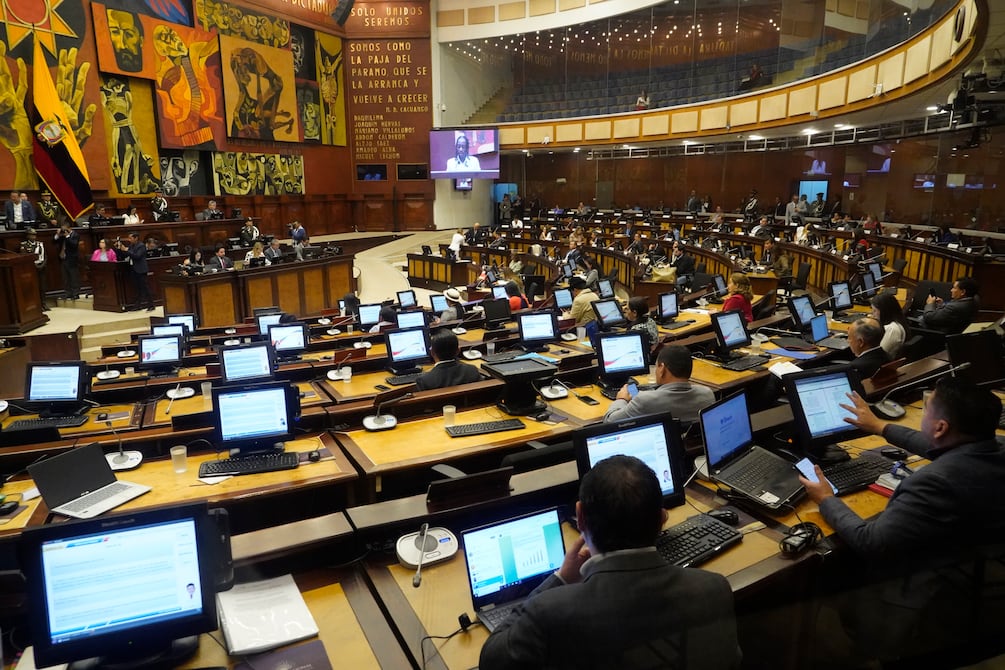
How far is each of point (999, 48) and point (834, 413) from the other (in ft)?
25.1

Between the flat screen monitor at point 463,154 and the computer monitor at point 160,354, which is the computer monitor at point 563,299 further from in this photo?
the flat screen monitor at point 463,154

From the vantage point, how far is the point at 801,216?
16.1m

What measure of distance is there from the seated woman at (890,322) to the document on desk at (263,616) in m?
5.20

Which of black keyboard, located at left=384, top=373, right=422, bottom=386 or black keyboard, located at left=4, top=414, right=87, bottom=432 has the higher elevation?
black keyboard, located at left=384, top=373, right=422, bottom=386

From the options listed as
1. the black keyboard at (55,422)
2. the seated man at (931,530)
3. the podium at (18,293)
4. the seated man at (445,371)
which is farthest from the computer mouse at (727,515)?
the podium at (18,293)

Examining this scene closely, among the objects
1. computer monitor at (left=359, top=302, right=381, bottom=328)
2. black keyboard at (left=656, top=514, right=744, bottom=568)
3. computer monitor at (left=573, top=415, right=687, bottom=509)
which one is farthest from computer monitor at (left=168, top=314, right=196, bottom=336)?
black keyboard at (left=656, top=514, right=744, bottom=568)

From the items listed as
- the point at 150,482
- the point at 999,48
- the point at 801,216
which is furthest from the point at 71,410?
the point at 801,216

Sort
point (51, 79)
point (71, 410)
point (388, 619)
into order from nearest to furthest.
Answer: point (388, 619) → point (71, 410) → point (51, 79)

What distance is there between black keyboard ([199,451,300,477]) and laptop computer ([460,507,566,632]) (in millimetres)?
1769

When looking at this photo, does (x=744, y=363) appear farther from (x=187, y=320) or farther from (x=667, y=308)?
(x=187, y=320)

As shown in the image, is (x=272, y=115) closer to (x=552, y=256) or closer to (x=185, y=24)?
(x=185, y=24)

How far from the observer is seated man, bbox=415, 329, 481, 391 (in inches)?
198

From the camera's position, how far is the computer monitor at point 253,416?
373 centimetres

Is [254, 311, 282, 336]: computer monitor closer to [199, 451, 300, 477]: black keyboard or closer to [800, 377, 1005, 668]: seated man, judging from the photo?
[199, 451, 300, 477]: black keyboard
